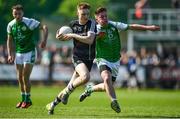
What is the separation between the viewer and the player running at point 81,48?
17.5 metres

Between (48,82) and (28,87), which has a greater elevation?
(28,87)

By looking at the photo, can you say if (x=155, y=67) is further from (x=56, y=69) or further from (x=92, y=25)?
(x=92, y=25)

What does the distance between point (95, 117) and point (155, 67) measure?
25.0 metres

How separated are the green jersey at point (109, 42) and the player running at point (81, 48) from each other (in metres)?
0.21

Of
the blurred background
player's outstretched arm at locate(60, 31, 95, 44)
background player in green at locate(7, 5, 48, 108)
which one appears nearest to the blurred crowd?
the blurred background

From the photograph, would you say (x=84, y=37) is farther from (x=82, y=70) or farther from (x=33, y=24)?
(x=33, y=24)

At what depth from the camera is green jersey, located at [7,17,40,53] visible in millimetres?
20141

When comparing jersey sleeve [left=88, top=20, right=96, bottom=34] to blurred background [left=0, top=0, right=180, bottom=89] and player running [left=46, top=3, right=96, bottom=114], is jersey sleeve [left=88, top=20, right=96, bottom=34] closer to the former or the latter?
player running [left=46, top=3, right=96, bottom=114]

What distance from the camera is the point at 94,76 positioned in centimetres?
4025

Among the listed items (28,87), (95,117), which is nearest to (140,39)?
(28,87)

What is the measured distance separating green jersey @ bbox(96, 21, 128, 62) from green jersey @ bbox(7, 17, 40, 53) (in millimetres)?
2423

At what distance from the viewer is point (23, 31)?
66.2 feet

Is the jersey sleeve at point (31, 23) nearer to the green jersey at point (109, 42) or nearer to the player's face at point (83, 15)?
the green jersey at point (109, 42)

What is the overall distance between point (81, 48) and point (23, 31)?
2675mm
